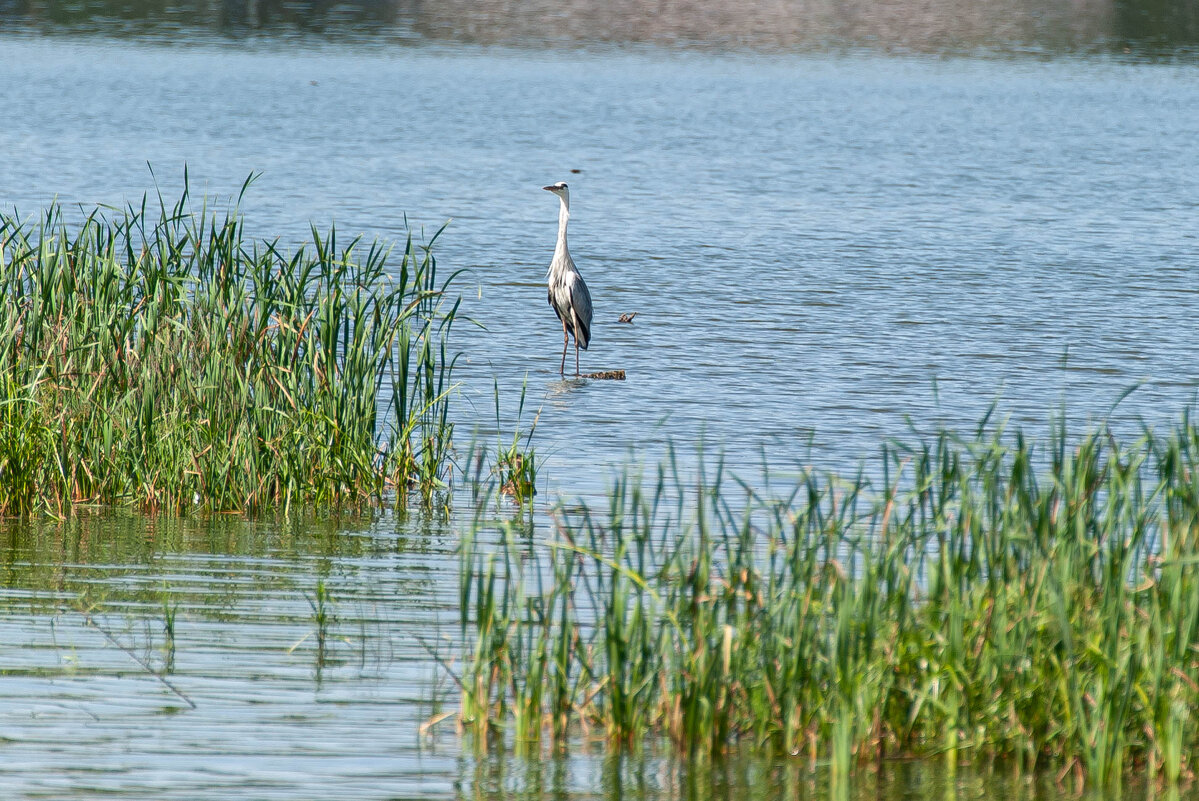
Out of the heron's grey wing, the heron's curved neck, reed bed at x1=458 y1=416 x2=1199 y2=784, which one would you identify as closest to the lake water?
reed bed at x1=458 y1=416 x2=1199 y2=784

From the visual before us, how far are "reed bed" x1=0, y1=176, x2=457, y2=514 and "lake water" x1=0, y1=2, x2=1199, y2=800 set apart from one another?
0.27m

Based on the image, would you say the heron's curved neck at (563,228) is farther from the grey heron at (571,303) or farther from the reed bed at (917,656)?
the reed bed at (917,656)

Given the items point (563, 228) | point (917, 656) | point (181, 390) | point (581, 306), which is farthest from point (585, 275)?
point (917, 656)

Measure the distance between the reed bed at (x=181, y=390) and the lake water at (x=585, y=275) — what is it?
27 centimetres

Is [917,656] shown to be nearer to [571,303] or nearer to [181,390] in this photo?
[181,390]

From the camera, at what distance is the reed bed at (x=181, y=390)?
8.01 m

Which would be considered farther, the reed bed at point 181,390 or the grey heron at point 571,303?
the grey heron at point 571,303

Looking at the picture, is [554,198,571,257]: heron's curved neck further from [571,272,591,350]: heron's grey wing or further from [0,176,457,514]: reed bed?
[0,176,457,514]: reed bed

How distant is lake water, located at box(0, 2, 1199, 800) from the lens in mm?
5301

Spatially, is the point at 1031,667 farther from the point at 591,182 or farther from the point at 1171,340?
the point at 591,182

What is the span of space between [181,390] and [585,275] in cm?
1090

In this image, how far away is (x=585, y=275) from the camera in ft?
61.7

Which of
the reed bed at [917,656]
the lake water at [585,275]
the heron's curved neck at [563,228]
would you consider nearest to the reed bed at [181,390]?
the lake water at [585,275]

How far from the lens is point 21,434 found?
309 inches
